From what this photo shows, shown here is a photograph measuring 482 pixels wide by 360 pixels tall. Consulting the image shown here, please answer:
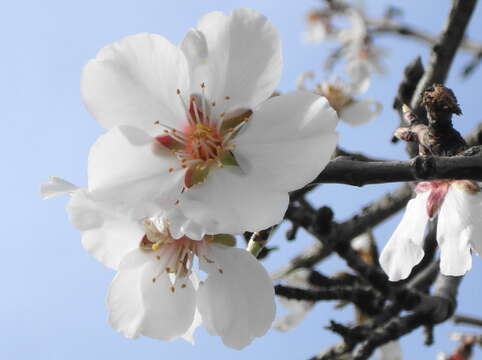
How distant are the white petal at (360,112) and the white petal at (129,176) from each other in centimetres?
216

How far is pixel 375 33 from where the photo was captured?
196 inches

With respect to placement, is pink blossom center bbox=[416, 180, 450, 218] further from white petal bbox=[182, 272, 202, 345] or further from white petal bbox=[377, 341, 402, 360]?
white petal bbox=[377, 341, 402, 360]

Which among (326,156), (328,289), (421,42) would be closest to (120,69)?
(326,156)

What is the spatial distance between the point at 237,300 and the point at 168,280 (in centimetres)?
22

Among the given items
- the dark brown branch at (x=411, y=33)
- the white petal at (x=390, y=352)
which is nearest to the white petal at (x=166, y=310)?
the white petal at (x=390, y=352)

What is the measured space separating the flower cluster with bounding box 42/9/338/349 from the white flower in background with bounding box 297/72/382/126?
1938mm

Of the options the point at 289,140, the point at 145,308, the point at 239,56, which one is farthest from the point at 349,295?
the point at 239,56

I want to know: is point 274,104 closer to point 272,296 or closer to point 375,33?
point 272,296

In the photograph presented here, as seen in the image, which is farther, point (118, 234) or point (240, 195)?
point (118, 234)

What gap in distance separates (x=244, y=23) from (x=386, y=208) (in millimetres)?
1738

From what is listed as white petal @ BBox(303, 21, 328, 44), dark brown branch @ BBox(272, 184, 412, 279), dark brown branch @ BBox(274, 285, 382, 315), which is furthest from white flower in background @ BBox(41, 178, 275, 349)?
white petal @ BBox(303, 21, 328, 44)

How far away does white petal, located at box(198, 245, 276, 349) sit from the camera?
132 cm

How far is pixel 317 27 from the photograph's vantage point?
658cm

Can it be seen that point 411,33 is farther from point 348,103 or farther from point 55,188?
point 55,188
